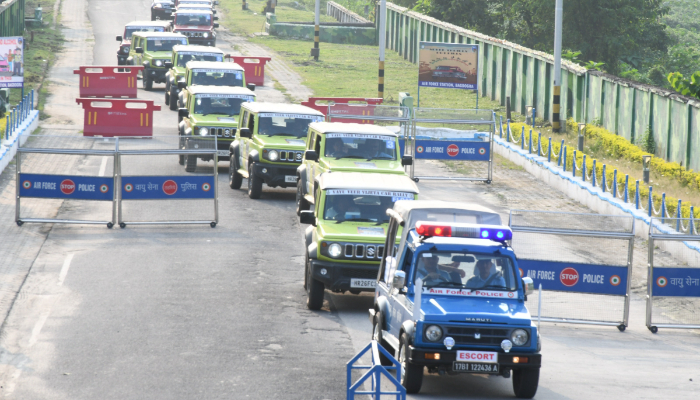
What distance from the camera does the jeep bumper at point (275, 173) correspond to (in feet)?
72.1

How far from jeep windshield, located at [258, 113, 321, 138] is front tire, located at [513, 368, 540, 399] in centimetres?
1269

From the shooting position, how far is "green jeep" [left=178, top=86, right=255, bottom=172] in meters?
24.9

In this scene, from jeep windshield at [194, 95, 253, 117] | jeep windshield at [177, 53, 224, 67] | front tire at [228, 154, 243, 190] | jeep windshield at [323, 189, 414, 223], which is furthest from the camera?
jeep windshield at [177, 53, 224, 67]

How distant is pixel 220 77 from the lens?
98.2 feet

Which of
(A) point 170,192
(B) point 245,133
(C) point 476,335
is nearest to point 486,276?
(C) point 476,335

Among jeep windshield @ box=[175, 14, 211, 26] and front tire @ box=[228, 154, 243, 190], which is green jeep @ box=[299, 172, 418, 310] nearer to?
front tire @ box=[228, 154, 243, 190]

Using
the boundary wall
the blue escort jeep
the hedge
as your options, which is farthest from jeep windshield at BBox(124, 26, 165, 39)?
the blue escort jeep

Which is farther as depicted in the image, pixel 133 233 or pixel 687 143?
pixel 687 143

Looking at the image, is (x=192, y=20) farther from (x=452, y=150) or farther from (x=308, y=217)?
(x=308, y=217)

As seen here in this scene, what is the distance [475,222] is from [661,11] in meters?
39.1

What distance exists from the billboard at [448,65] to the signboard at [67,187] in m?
17.1

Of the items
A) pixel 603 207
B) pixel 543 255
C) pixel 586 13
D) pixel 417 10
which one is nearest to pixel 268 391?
pixel 543 255

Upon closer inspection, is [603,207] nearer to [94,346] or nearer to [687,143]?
[687,143]

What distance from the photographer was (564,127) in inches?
1331
